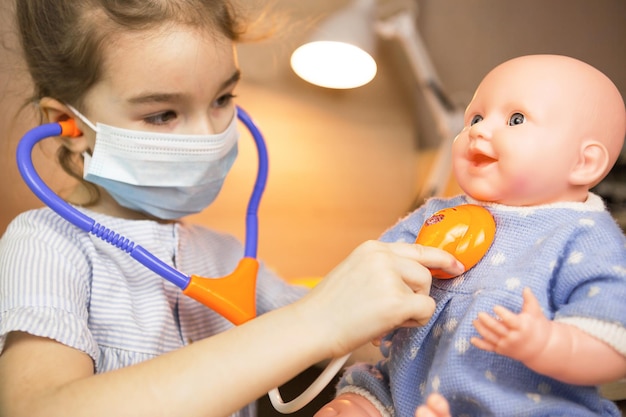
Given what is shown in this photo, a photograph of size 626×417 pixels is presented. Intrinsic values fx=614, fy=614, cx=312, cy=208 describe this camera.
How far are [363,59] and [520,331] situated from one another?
1.07 metres

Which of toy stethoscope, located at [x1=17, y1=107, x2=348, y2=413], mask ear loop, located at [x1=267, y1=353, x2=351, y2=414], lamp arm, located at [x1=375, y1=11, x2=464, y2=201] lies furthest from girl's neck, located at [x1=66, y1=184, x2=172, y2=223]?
lamp arm, located at [x1=375, y1=11, x2=464, y2=201]

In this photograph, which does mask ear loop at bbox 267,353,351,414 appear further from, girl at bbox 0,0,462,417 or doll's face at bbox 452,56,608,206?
doll's face at bbox 452,56,608,206

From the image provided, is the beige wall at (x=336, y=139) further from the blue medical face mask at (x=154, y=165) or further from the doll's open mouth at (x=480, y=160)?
the doll's open mouth at (x=480, y=160)

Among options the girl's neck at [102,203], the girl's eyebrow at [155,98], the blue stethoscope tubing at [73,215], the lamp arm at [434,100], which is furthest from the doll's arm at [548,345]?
the lamp arm at [434,100]

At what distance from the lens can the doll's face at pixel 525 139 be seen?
1.98 ft

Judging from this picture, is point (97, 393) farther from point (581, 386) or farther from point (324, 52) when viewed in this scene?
point (324, 52)

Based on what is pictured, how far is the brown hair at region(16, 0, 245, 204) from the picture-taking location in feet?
2.67

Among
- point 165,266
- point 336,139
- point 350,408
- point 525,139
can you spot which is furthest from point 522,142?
point 336,139

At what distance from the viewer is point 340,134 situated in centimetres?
177

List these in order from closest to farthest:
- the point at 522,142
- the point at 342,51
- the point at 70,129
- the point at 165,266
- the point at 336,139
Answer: the point at 522,142 → the point at 165,266 → the point at 70,129 → the point at 342,51 → the point at 336,139

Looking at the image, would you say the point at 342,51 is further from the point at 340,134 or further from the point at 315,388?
the point at 315,388

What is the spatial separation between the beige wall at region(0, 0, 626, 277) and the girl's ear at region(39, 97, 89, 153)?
0.71 m

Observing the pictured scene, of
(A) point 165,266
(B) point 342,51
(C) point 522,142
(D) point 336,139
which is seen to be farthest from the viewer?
(D) point 336,139

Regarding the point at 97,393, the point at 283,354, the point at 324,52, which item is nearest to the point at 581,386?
the point at 283,354
